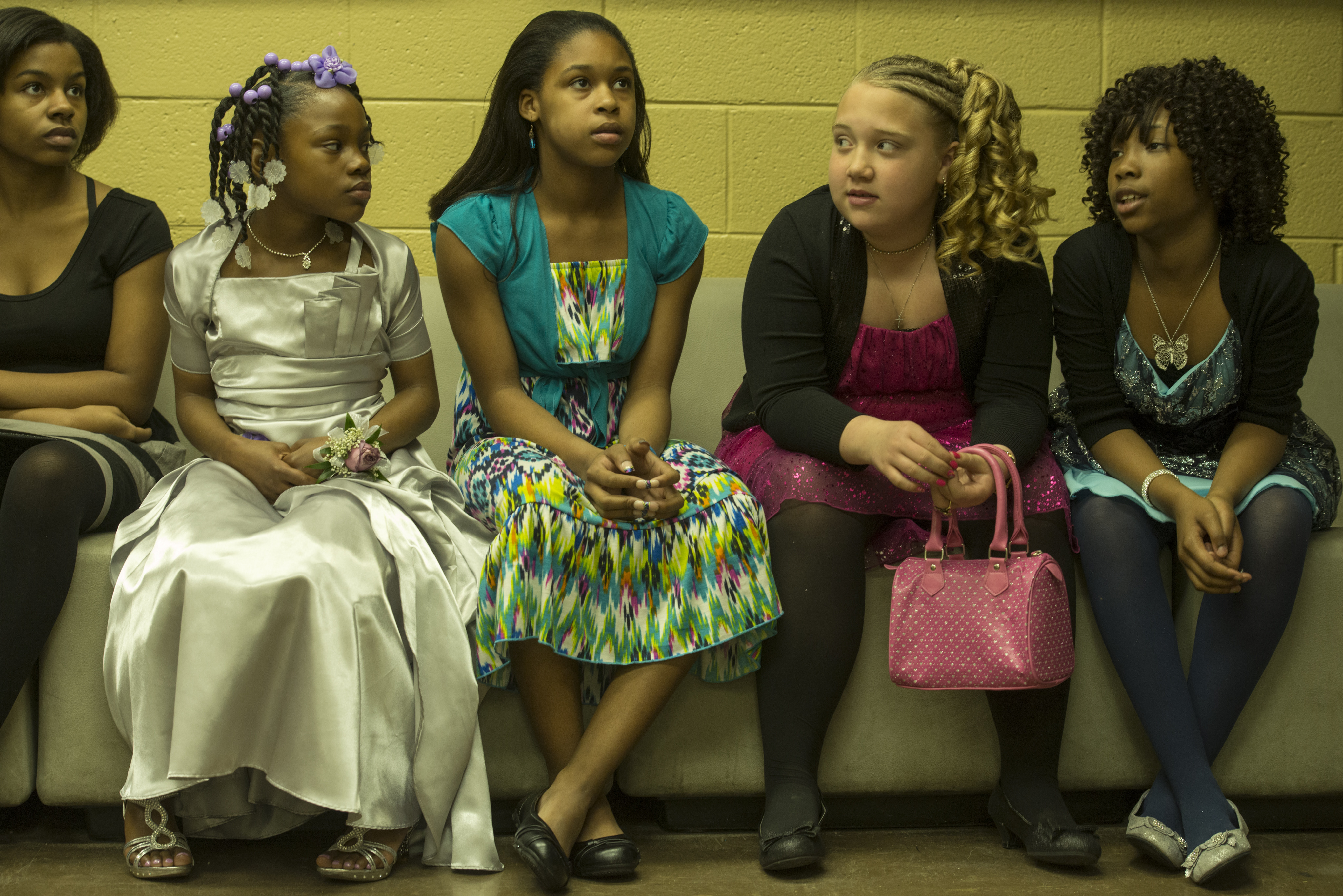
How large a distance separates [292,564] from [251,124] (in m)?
0.75

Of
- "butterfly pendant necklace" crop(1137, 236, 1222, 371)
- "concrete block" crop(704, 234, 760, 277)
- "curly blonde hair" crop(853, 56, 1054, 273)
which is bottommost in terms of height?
"butterfly pendant necklace" crop(1137, 236, 1222, 371)

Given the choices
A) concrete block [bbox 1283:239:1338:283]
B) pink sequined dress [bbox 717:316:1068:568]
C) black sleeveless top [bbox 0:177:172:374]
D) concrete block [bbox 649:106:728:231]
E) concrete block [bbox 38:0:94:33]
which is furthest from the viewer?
concrete block [bbox 1283:239:1338:283]

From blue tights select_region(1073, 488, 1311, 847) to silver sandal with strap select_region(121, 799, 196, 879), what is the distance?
1.28m

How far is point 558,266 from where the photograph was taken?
1.90m

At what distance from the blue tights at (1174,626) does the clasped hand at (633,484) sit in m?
0.62

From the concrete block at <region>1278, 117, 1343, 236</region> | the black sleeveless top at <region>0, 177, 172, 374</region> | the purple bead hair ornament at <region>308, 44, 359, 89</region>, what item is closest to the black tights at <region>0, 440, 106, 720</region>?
the black sleeveless top at <region>0, 177, 172, 374</region>

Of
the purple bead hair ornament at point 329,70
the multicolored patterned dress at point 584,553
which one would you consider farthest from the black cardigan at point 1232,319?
the purple bead hair ornament at point 329,70

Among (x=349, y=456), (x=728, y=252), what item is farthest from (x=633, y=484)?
(x=728, y=252)

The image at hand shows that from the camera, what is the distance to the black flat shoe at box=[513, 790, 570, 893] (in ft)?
4.72

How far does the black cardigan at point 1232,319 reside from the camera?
5.87 ft

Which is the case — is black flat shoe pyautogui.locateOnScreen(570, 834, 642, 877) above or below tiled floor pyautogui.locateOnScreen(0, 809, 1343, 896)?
above

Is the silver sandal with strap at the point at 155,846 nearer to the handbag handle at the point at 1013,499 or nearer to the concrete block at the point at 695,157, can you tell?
the handbag handle at the point at 1013,499

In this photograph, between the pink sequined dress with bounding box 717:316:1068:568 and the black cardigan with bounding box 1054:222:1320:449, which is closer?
the pink sequined dress with bounding box 717:316:1068:568

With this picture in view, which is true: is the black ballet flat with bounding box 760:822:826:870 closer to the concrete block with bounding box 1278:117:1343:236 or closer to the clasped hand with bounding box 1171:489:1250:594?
the clasped hand with bounding box 1171:489:1250:594
